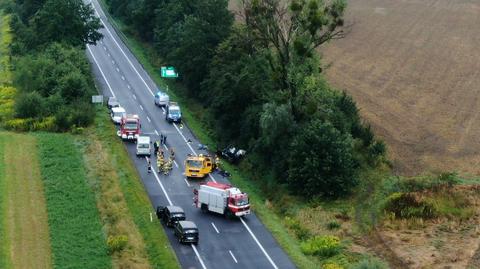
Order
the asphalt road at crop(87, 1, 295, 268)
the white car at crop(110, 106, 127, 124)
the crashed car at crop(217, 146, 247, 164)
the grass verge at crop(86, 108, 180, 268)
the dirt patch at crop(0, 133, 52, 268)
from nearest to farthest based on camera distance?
1. the dirt patch at crop(0, 133, 52, 268)
2. the grass verge at crop(86, 108, 180, 268)
3. the asphalt road at crop(87, 1, 295, 268)
4. the crashed car at crop(217, 146, 247, 164)
5. the white car at crop(110, 106, 127, 124)

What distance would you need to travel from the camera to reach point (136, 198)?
63469mm

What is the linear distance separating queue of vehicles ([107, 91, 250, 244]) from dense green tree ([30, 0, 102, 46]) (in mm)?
23007

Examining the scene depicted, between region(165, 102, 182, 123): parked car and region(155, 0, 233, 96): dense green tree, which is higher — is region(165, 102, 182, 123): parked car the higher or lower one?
the lower one

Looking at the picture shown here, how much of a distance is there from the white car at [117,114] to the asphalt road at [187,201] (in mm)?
2802

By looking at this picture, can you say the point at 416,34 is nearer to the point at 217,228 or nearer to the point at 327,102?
the point at 327,102

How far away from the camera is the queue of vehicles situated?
183 ft

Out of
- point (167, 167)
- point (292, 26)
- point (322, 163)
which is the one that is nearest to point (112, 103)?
point (167, 167)

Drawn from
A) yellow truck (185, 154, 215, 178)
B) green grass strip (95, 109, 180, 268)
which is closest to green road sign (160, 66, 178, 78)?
green grass strip (95, 109, 180, 268)

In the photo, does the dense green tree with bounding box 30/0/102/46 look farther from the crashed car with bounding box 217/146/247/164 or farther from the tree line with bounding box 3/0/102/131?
the crashed car with bounding box 217/146/247/164

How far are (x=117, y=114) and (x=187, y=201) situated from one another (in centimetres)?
2494

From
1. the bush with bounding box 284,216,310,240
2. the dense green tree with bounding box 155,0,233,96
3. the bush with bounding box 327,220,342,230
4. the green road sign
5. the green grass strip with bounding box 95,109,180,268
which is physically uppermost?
the dense green tree with bounding box 155,0,233,96

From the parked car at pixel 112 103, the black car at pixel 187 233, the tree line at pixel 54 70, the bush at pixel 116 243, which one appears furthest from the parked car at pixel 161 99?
the bush at pixel 116 243

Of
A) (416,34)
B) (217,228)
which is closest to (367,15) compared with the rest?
(416,34)

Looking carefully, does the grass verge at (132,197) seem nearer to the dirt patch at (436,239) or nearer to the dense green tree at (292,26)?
the dirt patch at (436,239)
